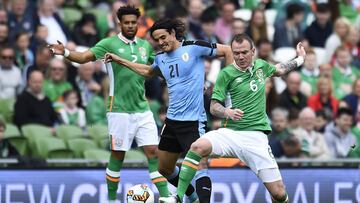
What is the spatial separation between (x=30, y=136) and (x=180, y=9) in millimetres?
4415

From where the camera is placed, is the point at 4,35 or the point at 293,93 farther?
the point at 293,93

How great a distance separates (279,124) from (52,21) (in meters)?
4.38

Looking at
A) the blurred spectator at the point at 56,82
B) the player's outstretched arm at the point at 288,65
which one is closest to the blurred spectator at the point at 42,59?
the blurred spectator at the point at 56,82

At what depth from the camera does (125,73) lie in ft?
54.2

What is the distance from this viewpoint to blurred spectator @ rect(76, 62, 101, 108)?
20.5m

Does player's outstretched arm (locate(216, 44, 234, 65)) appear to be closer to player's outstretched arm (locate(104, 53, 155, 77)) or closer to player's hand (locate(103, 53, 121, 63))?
player's outstretched arm (locate(104, 53, 155, 77))

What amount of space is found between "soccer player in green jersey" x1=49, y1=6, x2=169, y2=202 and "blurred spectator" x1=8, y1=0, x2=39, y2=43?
498cm

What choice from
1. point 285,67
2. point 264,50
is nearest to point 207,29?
point 264,50

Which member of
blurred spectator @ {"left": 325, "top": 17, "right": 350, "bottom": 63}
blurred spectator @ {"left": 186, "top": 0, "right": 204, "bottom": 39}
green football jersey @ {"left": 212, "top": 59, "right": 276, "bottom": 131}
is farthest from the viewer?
blurred spectator @ {"left": 325, "top": 17, "right": 350, "bottom": 63}

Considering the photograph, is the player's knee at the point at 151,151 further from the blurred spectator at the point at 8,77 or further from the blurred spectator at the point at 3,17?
the blurred spectator at the point at 3,17

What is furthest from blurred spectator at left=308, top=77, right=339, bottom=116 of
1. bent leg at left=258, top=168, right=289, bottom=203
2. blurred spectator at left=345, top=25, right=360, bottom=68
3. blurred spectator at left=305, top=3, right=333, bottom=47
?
bent leg at left=258, top=168, right=289, bottom=203

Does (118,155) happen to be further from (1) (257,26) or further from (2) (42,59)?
(1) (257,26)

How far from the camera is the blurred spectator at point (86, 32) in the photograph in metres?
21.6

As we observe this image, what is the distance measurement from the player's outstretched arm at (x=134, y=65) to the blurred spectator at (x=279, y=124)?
13.1 feet
